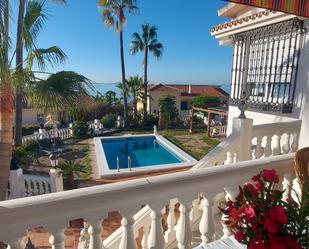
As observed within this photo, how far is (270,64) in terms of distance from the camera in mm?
5801

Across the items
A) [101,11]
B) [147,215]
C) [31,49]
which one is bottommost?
[147,215]

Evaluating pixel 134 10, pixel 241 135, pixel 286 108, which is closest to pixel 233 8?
pixel 286 108

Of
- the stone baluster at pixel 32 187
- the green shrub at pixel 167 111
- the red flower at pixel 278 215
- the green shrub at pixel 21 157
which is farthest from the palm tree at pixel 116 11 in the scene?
the red flower at pixel 278 215

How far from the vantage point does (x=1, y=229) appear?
1.32 metres

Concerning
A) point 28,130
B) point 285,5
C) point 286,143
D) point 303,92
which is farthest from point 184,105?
point 285,5

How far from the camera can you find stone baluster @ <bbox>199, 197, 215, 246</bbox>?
199 cm

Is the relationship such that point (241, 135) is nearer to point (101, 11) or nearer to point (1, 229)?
point (1, 229)

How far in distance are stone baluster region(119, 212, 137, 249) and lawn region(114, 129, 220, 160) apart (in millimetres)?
11856

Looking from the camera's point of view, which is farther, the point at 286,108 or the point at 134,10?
the point at 134,10

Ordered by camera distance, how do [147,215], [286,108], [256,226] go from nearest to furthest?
[256,226] → [147,215] → [286,108]

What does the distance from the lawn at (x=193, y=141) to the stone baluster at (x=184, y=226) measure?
1154cm

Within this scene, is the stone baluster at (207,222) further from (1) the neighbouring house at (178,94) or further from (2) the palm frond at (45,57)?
(1) the neighbouring house at (178,94)

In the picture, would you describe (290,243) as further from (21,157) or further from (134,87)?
(134,87)

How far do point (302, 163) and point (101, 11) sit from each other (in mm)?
21786
